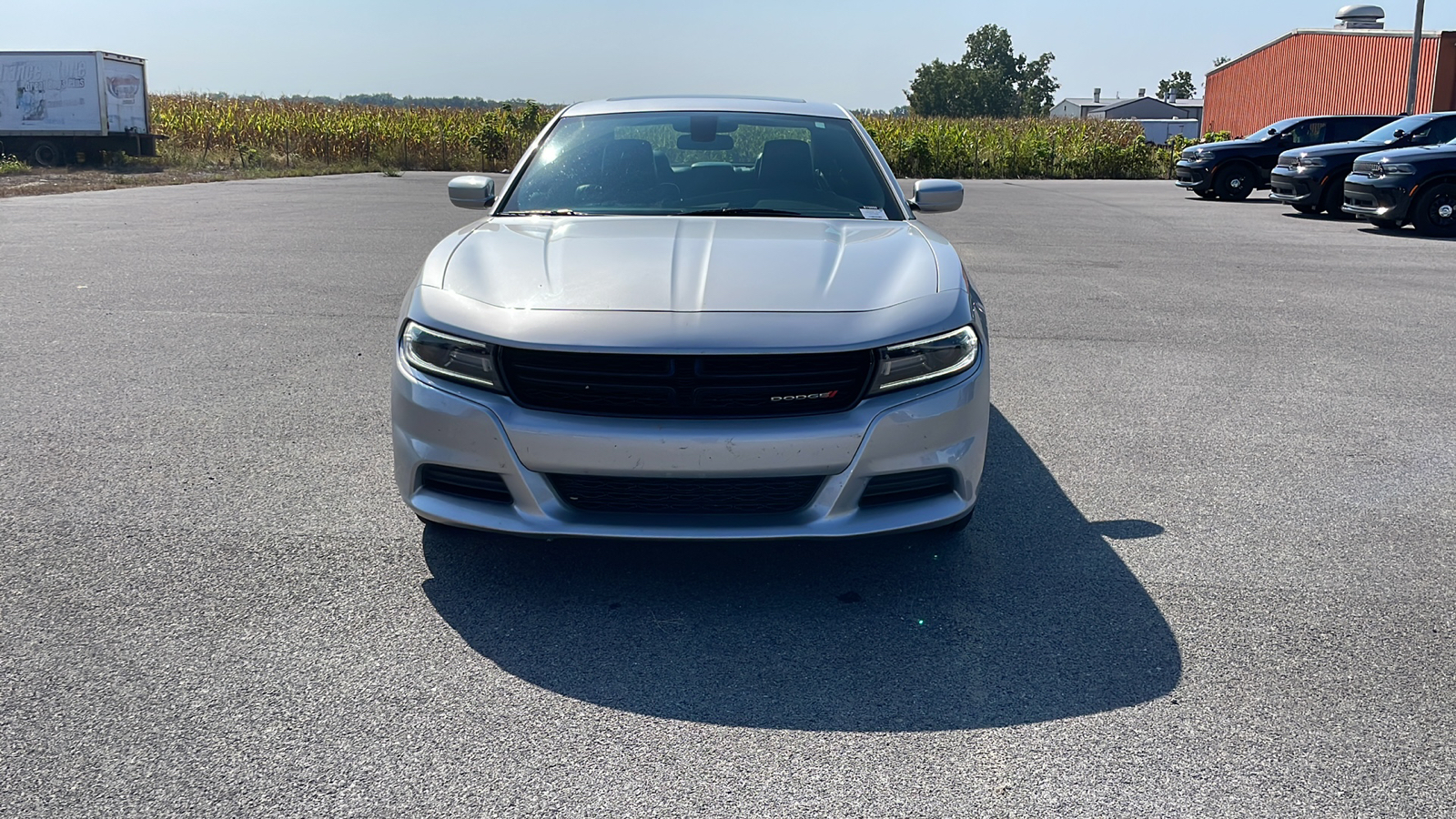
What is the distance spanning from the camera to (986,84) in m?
118

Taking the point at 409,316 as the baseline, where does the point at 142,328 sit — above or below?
below

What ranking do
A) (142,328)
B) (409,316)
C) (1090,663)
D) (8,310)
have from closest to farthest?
(1090,663), (409,316), (142,328), (8,310)

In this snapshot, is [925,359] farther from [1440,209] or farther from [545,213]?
[1440,209]

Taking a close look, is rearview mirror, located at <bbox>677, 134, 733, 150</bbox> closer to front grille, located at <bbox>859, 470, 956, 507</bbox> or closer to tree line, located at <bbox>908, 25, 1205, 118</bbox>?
front grille, located at <bbox>859, 470, 956, 507</bbox>

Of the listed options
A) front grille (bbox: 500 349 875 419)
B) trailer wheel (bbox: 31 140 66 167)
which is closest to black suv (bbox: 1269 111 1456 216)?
front grille (bbox: 500 349 875 419)

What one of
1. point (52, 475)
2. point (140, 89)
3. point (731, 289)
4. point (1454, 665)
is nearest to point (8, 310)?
point (52, 475)

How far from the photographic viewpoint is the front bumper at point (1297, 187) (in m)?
18.1

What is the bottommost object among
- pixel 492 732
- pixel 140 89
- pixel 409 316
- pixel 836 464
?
pixel 492 732

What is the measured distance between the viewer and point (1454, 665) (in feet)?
10.4

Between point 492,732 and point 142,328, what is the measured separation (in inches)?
236

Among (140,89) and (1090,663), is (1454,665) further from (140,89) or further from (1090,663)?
(140,89)

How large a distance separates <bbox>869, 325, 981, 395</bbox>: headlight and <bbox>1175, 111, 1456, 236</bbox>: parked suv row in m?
14.5

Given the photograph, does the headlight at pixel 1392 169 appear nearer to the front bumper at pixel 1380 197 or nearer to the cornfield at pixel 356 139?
the front bumper at pixel 1380 197

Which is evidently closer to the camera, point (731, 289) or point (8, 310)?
point (731, 289)
